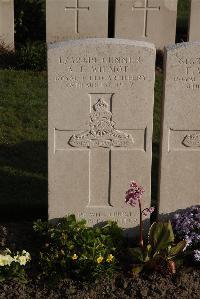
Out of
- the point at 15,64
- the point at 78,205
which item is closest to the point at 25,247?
the point at 78,205

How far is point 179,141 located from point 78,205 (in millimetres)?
1103

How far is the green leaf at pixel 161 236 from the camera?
238 inches

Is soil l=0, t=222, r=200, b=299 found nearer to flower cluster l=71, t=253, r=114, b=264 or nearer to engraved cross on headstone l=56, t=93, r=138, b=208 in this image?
flower cluster l=71, t=253, r=114, b=264

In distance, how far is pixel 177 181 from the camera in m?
6.43

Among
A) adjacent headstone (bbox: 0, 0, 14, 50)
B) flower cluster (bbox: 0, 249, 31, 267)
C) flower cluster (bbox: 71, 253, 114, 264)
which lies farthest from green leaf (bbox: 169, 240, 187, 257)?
adjacent headstone (bbox: 0, 0, 14, 50)

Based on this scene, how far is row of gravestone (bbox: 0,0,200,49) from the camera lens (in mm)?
12453

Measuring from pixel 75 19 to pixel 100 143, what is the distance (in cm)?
683

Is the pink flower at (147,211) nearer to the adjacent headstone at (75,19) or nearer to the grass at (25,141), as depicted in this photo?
the grass at (25,141)

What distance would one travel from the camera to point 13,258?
19.5ft

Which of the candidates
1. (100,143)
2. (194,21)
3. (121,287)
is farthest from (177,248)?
(194,21)

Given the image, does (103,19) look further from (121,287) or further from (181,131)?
(121,287)

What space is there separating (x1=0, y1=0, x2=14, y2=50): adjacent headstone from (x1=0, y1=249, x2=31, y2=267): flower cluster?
716 cm

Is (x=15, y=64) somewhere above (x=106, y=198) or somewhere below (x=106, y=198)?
above

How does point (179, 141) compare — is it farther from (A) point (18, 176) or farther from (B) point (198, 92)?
(A) point (18, 176)
